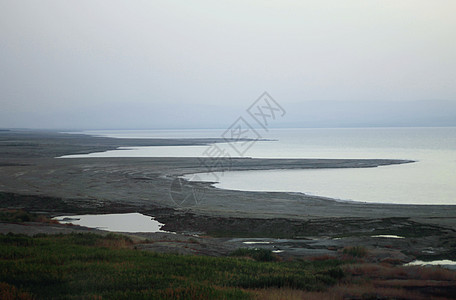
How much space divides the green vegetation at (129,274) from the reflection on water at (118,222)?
10835 millimetres

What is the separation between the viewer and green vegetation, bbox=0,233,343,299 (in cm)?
965

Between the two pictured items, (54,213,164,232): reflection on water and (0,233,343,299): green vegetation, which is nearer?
(0,233,343,299): green vegetation

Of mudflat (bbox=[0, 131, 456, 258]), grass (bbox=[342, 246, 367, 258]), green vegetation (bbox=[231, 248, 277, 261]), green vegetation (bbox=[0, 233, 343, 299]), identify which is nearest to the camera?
green vegetation (bbox=[0, 233, 343, 299])

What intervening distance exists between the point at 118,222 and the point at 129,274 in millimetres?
18053

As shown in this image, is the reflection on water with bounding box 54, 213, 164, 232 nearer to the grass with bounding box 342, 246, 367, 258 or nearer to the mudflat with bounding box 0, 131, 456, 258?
the mudflat with bounding box 0, 131, 456, 258

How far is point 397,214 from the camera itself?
97.0 ft

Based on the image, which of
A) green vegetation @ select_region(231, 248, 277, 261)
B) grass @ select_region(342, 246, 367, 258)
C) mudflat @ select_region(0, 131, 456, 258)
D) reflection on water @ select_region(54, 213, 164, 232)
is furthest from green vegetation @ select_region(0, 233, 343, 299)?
reflection on water @ select_region(54, 213, 164, 232)

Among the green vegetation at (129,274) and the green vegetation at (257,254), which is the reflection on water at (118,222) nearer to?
the green vegetation at (257,254)

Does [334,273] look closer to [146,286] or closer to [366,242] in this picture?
[146,286]

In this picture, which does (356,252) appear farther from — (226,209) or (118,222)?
(118,222)

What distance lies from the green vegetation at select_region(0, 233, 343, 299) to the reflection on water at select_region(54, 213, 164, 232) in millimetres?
10835

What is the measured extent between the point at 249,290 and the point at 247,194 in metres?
28.1

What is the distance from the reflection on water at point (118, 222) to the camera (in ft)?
88.1

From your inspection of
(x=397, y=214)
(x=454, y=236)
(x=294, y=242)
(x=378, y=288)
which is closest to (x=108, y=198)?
(x=294, y=242)
